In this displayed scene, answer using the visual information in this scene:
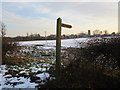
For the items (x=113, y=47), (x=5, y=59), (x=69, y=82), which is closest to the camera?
(x=69, y=82)

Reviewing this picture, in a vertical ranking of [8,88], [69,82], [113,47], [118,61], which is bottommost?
[8,88]

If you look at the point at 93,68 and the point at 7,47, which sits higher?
the point at 7,47

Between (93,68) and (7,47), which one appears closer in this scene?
(93,68)

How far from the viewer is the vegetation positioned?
160 inches

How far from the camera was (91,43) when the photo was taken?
6.33 metres

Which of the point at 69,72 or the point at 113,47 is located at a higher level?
the point at 113,47

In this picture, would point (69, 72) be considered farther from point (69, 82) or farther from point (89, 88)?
point (89, 88)

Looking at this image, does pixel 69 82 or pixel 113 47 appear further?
pixel 113 47

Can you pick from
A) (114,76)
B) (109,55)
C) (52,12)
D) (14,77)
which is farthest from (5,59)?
(114,76)

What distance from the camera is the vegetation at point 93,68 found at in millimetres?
4074

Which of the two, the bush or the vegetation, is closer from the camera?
the vegetation

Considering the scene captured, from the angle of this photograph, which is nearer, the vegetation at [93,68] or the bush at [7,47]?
the vegetation at [93,68]

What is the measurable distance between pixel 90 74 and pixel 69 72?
69 centimetres

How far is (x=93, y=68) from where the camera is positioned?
481cm
